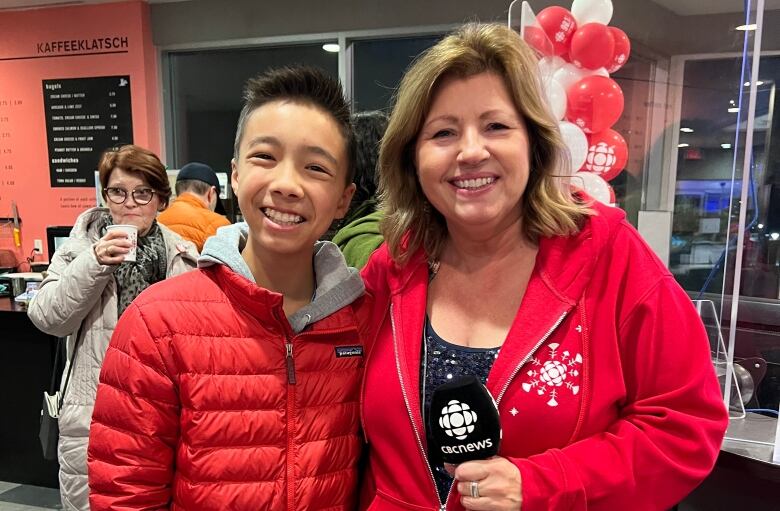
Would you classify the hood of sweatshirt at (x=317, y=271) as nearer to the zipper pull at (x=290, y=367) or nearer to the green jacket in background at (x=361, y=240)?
the zipper pull at (x=290, y=367)

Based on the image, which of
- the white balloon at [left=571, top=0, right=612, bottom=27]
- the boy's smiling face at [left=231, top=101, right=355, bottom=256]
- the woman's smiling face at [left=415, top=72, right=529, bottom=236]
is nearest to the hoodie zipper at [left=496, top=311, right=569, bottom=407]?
the woman's smiling face at [left=415, top=72, right=529, bottom=236]

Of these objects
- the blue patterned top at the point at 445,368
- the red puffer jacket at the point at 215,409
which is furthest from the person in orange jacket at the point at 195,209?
the blue patterned top at the point at 445,368

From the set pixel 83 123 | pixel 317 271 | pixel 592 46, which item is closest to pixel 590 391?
pixel 317 271

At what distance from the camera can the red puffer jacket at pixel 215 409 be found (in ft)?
3.54

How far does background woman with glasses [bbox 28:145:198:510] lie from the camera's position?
1992mm

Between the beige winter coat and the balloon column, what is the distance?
7.13 ft

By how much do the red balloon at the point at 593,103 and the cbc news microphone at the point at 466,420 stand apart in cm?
238

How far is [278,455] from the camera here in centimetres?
111

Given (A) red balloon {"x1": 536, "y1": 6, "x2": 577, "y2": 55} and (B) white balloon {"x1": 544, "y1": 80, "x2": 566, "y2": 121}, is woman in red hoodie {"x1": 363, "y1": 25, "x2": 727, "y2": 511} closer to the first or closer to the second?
(B) white balloon {"x1": 544, "y1": 80, "x2": 566, "y2": 121}

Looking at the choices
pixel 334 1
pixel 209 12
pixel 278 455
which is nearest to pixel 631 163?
pixel 334 1

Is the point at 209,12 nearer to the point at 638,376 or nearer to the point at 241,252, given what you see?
the point at 241,252

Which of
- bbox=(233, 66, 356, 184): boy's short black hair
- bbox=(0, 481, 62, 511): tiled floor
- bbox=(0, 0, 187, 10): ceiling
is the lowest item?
bbox=(0, 481, 62, 511): tiled floor

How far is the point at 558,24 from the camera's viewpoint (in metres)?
2.96

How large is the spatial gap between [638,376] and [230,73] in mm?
5050
